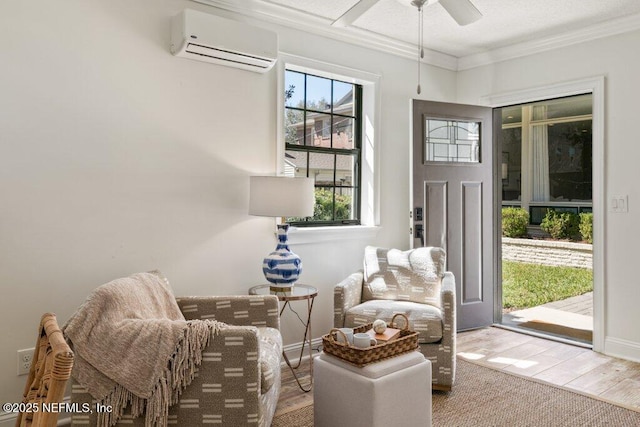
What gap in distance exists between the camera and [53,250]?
2.46 m

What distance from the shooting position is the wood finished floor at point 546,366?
9.37 ft

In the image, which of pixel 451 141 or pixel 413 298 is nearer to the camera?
pixel 413 298

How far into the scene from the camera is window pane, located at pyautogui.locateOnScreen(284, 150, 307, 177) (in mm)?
3518

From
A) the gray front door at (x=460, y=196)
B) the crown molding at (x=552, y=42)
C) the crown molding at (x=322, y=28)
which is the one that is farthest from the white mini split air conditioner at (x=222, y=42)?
the crown molding at (x=552, y=42)

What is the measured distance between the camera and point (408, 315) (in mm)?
2916

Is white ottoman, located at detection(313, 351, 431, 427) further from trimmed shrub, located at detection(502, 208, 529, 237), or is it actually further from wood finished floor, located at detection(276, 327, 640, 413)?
trimmed shrub, located at detection(502, 208, 529, 237)

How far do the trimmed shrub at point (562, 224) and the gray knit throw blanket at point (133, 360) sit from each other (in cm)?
666

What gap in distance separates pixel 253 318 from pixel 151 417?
0.78 m

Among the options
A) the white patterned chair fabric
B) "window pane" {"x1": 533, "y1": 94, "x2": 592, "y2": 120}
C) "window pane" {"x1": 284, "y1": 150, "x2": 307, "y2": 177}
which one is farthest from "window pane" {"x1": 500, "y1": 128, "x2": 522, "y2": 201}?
the white patterned chair fabric

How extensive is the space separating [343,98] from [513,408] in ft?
8.31

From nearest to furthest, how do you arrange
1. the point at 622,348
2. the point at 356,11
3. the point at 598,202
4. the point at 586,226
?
the point at 356,11, the point at 622,348, the point at 598,202, the point at 586,226

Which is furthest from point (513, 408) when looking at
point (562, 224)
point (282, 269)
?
point (562, 224)

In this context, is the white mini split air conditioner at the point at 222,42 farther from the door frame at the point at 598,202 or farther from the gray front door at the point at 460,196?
the door frame at the point at 598,202

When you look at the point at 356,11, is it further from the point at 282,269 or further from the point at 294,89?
the point at 282,269
